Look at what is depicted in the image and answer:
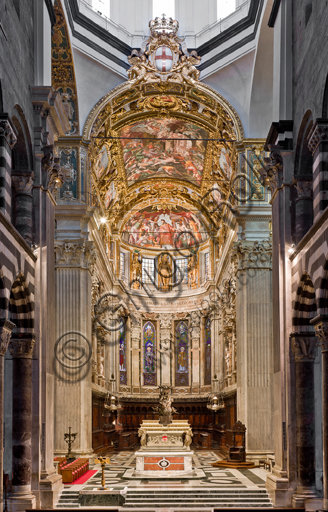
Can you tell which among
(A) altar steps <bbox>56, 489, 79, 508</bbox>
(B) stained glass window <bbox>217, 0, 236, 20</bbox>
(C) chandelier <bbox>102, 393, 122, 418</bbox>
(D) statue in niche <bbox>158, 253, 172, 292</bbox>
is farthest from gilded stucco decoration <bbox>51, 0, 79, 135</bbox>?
(D) statue in niche <bbox>158, 253, 172, 292</bbox>

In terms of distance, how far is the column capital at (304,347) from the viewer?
46.1 ft

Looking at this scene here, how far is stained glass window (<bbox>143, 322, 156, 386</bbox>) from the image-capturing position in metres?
39.2

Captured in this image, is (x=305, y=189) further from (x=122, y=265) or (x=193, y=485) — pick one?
(x=122, y=265)

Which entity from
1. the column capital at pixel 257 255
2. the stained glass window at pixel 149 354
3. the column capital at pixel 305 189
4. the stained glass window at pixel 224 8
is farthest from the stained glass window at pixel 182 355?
the column capital at pixel 305 189

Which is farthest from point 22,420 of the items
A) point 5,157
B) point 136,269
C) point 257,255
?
point 136,269

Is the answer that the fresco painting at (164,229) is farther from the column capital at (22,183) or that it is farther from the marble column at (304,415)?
the marble column at (304,415)

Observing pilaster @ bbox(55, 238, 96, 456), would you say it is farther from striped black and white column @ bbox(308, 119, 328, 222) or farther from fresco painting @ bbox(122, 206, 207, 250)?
fresco painting @ bbox(122, 206, 207, 250)

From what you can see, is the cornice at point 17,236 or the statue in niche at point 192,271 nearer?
the cornice at point 17,236

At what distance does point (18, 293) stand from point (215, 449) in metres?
20.4

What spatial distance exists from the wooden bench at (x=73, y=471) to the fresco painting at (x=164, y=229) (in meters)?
19.5

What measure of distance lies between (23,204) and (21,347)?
3.06 metres

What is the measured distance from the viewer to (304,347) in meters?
14.1

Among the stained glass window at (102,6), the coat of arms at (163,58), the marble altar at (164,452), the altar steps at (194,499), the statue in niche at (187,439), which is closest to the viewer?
the altar steps at (194,499)

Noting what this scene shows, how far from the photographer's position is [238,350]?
2431cm
